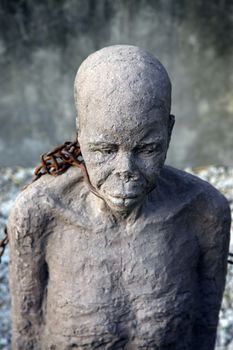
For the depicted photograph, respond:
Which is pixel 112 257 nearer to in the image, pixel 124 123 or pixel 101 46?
pixel 124 123

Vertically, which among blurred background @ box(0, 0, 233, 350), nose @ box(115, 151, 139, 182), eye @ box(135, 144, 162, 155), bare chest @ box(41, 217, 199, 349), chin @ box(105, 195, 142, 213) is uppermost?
blurred background @ box(0, 0, 233, 350)

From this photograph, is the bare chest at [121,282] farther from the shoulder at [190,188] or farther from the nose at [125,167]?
the nose at [125,167]

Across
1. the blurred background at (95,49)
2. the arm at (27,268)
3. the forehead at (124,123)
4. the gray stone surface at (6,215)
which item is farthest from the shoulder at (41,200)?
the blurred background at (95,49)

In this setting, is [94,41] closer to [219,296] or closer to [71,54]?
[71,54]

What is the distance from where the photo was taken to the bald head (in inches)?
58.8

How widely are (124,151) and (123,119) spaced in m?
0.08

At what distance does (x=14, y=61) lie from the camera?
4426mm

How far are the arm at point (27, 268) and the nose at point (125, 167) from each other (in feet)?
1.05

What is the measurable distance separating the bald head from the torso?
0.35 metres

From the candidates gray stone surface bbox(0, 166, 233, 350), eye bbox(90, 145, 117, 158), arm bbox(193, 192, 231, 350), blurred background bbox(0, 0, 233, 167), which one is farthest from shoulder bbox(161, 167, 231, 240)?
blurred background bbox(0, 0, 233, 167)

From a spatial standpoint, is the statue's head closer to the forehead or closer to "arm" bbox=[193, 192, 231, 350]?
the forehead

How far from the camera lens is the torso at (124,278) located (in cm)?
177

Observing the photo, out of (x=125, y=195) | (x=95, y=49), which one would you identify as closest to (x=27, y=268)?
(x=125, y=195)

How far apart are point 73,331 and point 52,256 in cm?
21
